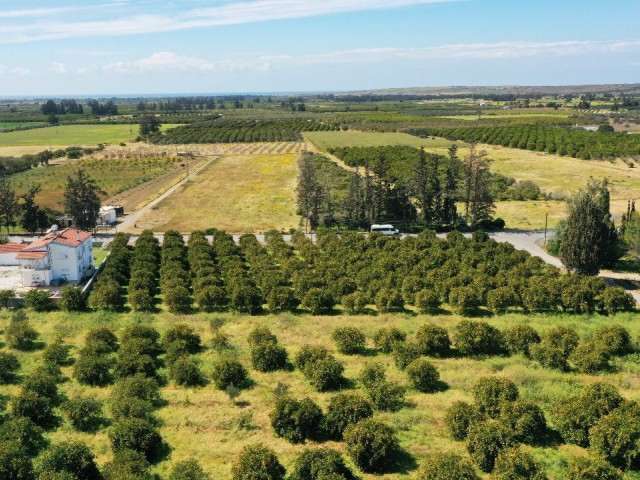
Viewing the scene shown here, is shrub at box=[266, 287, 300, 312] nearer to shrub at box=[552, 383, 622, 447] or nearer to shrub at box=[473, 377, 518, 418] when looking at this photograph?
shrub at box=[473, 377, 518, 418]

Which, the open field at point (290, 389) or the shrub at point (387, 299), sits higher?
the shrub at point (387, 299)

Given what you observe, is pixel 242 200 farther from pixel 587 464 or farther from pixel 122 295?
pixel 587 464

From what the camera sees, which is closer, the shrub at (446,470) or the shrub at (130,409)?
the shrub at (446,470)

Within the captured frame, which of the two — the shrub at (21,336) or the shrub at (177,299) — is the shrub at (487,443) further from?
the shrub at (21,336)

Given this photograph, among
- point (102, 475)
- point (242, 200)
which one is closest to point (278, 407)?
point (102, 475)

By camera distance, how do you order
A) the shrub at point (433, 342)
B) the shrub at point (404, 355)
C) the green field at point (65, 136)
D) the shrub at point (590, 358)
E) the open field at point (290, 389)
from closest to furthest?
the open field at point (290, 389)
the shrub at point (590, 358)
the shrub at point (404, 355)
the shrub at point (433, 342)
the green field at point (65, 136)

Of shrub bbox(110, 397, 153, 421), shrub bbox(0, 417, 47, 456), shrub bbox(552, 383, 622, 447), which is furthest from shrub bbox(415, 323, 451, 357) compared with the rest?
shrub bbox(0, 417, 47, 456)

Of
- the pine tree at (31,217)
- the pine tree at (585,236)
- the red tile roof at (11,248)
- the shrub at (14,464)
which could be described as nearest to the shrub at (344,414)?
the shrub at (14,464)
